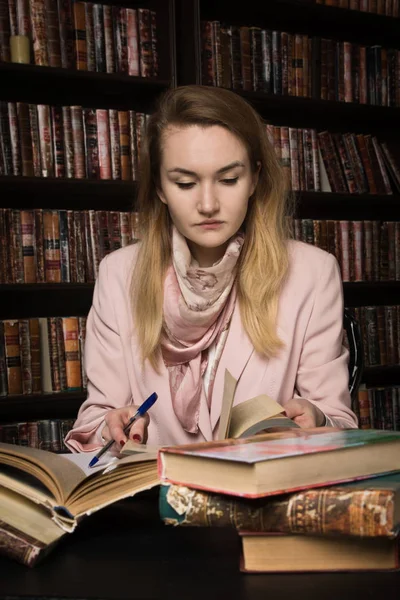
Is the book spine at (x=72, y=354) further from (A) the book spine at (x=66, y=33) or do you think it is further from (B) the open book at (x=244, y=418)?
(B) the open book at (x=244, y=418)

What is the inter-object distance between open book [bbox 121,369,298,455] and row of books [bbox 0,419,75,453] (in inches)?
62.8

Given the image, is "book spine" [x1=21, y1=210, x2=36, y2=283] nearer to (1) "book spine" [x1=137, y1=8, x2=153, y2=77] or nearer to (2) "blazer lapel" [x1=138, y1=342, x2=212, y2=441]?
(1) "book spine" [x1=137, y1=8, x2=153, y2=77]

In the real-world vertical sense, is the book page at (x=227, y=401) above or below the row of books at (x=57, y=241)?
below

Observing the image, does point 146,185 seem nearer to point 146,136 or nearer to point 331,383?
point 146,136

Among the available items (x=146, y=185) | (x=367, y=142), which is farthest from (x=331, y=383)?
(x=367, y=142)

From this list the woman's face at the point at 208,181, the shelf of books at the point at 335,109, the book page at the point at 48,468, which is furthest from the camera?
the shelf of books at the point at 335,109

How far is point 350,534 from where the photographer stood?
2.00ft

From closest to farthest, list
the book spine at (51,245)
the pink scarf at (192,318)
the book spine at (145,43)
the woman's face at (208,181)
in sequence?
1. the woman's face at (208,181)
2. the pink scarf at (192,318)
3. the book spine at (51,245)
4. the book spine at (145,43)

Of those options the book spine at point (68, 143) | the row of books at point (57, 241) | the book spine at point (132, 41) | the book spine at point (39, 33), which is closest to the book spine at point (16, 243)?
the row of books at point (57, 241)

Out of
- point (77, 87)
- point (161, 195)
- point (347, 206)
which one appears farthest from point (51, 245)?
point (347, 206)

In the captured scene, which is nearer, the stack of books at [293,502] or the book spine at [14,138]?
the stack of books at [293,502]

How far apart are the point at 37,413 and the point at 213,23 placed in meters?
1.52

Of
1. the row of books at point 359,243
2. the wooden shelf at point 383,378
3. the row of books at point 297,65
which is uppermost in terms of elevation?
the row of books at point 297,65

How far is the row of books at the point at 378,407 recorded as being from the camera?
289 centimetres
